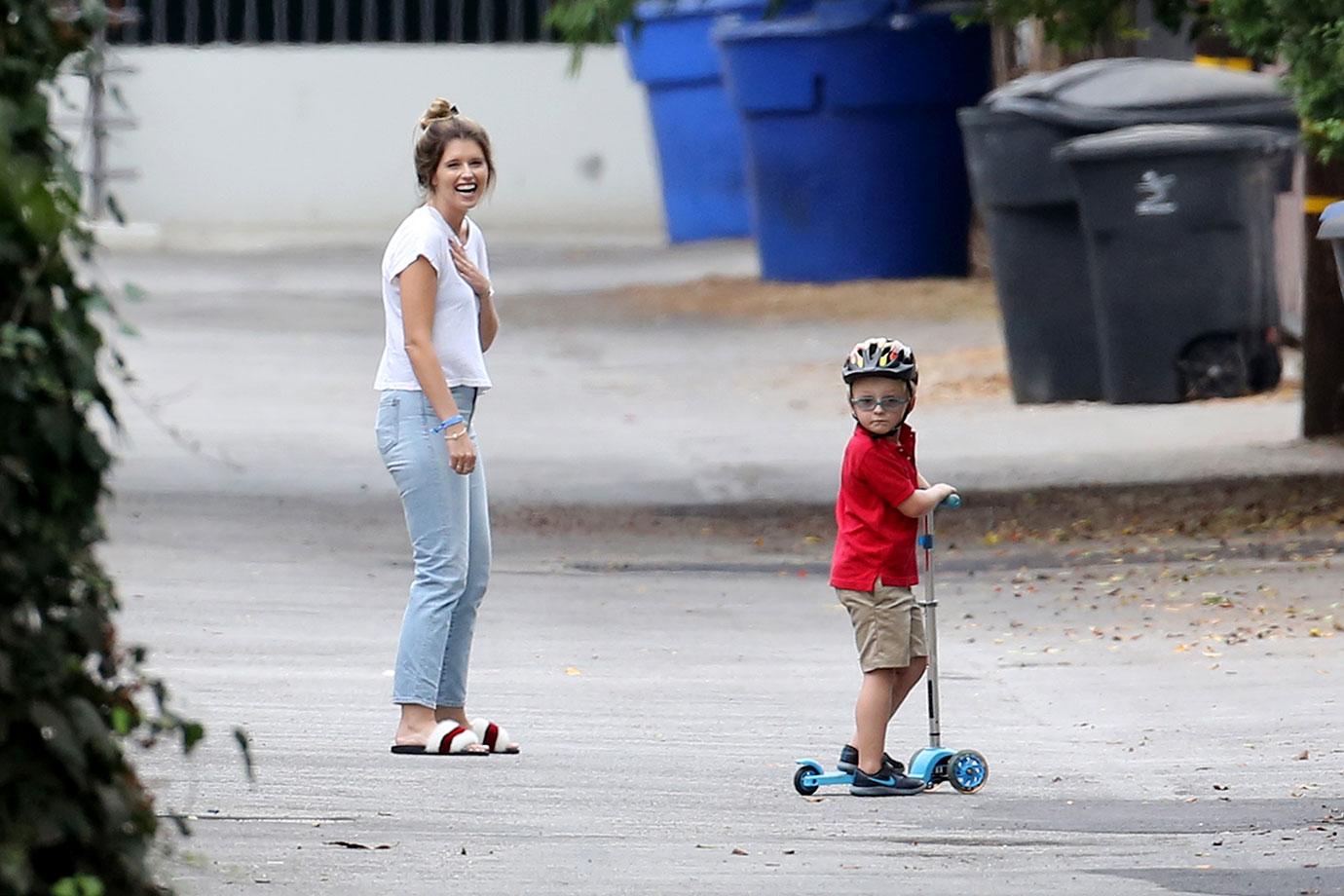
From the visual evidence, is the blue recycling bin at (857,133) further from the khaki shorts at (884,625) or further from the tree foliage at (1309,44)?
the khaki shorts at (884,625)

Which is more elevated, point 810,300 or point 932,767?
point 932,767

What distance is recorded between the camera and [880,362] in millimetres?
6379

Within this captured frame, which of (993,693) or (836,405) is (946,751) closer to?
(993,693)

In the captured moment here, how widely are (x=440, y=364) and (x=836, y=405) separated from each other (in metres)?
9.97

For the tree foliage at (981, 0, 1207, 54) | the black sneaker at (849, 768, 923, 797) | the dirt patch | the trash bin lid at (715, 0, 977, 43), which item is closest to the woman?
the black sneaker at (849, 768, 923, 797)

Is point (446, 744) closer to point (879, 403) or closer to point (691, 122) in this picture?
point (879, 403)

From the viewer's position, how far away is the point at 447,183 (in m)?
6.73

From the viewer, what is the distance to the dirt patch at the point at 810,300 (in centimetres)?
2158

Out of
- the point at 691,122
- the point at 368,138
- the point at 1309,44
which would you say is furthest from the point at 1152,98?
the point at 368,138

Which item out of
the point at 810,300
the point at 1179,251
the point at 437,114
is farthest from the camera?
the point at 810,300

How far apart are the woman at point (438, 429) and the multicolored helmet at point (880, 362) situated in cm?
95

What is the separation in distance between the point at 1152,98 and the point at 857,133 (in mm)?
7887

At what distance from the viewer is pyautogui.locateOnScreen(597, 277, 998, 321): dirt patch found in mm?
21578

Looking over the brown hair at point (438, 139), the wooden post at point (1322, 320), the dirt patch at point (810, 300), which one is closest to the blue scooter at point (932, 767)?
the brown hair at point (438, 139)
